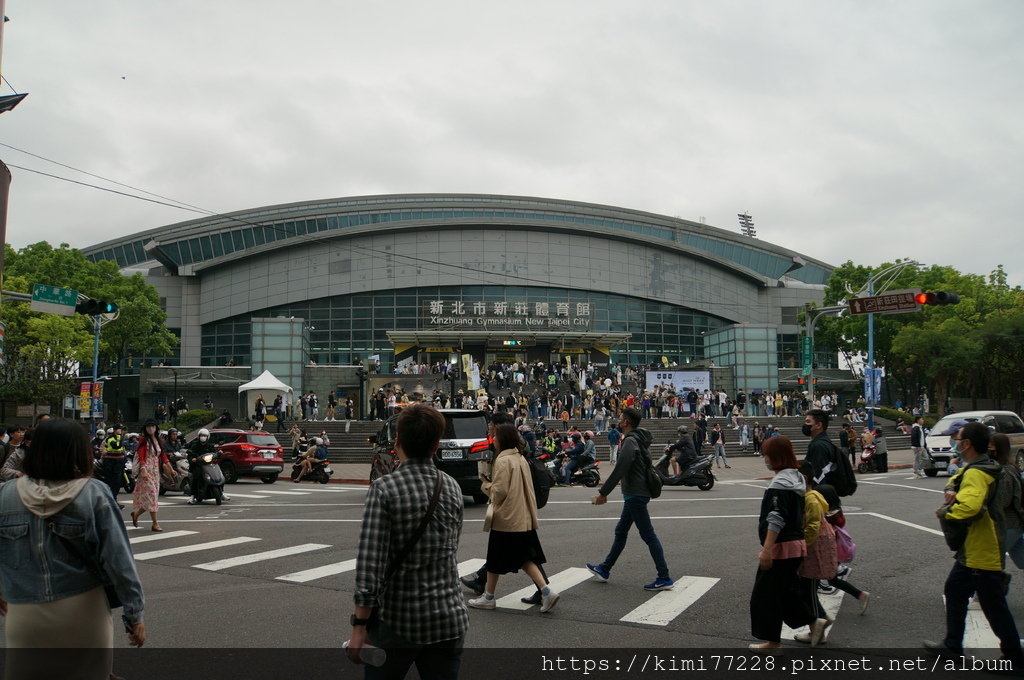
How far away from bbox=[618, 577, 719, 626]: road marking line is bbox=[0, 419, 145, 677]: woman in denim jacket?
428 centimetres

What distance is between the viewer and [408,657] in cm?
347

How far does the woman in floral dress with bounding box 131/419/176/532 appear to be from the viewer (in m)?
12.3

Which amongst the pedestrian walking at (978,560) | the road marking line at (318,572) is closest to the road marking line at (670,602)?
the pedestrian walking at (978,560)

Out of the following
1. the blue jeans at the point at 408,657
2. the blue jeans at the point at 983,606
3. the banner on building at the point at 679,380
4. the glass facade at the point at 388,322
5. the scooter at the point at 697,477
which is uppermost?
the glass facade at the point at 388,322

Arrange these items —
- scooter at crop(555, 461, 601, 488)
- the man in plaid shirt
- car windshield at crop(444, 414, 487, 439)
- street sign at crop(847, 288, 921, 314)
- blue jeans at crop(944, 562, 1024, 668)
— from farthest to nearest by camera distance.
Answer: scooter at crop(555, 461, 601, 488) < street sign at crop(847, 288, 921, 314) < car windshield at crop(444, 414, 487, 439) < blue jeans at crop(944, 562, 1024, 668) < the man in plaid shirt

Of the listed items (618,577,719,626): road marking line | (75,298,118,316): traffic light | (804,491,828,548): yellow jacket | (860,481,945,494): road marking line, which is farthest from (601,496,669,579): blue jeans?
(75,298,118,316): traffic light

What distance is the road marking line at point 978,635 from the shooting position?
5.87 metres

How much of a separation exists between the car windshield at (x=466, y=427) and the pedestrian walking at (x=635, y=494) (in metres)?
7.15

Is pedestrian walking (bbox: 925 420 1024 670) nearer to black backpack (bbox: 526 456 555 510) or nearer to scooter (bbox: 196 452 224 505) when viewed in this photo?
black backpack (bbox: 526 456 555 510)

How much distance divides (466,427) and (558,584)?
280 inches

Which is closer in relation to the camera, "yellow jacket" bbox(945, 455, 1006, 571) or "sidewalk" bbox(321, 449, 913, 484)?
"yellow jacket" bbox(945, 455, 1006, 571)

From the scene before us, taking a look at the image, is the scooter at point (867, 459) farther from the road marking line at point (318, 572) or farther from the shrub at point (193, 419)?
the shrub at point (193, 419)

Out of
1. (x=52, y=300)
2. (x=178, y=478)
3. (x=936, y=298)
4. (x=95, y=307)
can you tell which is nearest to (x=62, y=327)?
(x=178, y=478)

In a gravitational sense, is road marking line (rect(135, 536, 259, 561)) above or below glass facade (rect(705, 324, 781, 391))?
below
